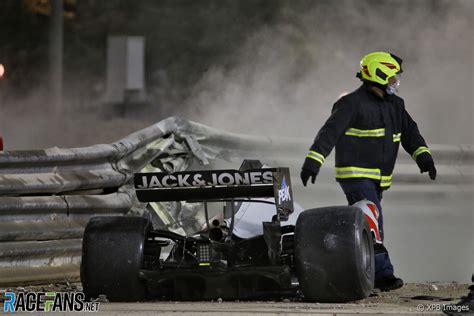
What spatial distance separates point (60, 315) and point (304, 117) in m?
7.39

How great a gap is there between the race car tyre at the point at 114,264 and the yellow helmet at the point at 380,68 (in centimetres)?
239

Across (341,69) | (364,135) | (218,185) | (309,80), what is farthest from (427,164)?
(309,80)

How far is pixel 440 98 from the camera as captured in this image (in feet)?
42.9

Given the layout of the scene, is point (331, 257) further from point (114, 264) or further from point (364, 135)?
point (364, 135)

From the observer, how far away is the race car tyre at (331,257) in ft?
22.5

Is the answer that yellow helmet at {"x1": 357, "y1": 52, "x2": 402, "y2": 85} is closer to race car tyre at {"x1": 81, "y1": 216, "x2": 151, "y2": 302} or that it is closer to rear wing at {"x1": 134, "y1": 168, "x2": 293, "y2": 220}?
rear wing at {"x1": 134, "y1": 168, "x2": 293, "y2": 220}

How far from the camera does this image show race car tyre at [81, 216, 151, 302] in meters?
7.21

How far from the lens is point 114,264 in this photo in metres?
7.22

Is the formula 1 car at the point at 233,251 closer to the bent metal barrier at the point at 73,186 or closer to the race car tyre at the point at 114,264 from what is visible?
the race car tyre at the point at 114,264

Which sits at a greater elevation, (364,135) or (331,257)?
(364,135)

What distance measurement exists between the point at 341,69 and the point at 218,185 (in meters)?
8.23

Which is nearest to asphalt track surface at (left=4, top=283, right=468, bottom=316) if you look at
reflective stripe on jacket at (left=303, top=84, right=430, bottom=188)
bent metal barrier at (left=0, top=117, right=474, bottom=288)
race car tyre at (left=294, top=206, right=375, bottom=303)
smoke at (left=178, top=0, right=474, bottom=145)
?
race car tyre at (left=294, top=206, right=375, bottom=303)

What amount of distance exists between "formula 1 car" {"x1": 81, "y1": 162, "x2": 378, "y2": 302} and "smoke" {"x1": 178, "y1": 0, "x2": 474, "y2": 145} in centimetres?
559

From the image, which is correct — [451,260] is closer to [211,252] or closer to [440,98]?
[440,98]
